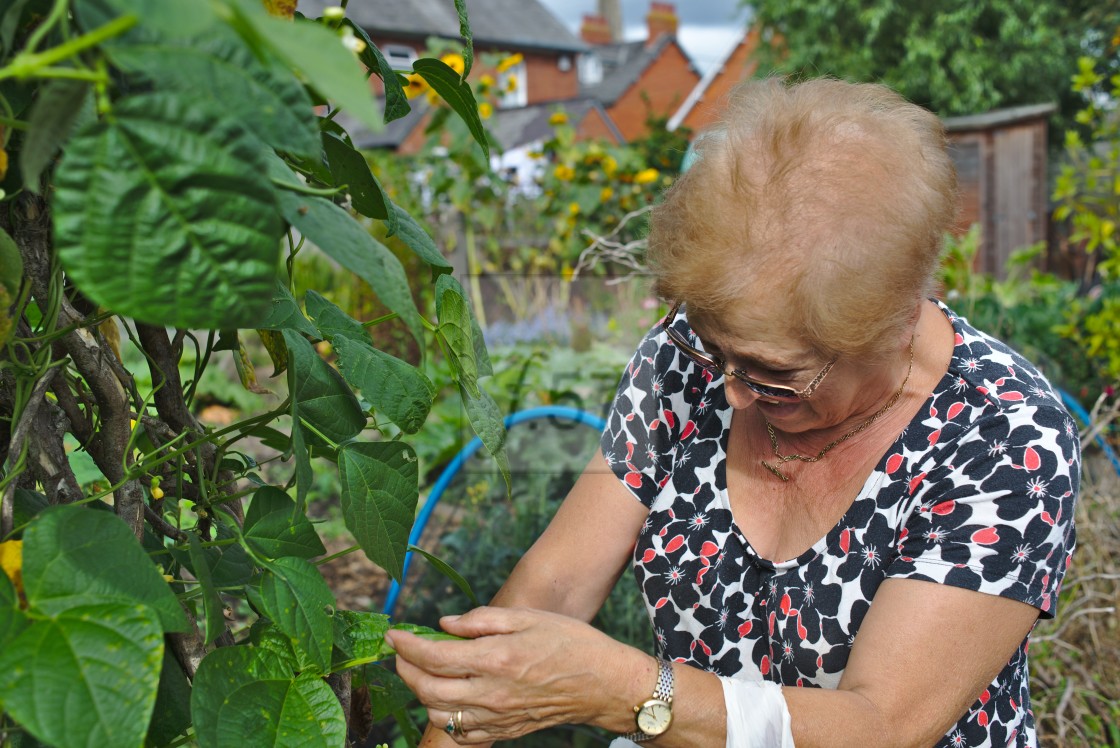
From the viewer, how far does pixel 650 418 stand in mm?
1885

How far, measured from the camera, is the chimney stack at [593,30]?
38031 millimetres

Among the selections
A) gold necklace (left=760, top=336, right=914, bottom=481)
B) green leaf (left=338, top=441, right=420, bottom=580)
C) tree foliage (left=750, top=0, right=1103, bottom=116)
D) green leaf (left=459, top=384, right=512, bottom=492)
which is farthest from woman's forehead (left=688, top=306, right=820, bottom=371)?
tree foliage (left=750, top=0, right=1103, bottom=116)

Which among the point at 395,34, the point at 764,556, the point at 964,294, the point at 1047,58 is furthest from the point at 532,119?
the point at 764,556

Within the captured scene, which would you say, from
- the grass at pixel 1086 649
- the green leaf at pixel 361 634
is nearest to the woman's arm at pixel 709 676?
the green leaf at pixel 361 634

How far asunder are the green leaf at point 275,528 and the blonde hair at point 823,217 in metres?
0.67

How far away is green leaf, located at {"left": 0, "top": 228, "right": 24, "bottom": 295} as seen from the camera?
66 centimetres

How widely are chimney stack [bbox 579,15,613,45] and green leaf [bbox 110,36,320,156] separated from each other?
3919cm

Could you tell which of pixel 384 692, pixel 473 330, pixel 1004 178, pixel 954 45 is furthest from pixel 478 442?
pixel 954 45

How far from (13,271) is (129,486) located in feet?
0.89

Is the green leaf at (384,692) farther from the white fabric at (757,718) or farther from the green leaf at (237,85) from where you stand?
the green leaf at (237,85)

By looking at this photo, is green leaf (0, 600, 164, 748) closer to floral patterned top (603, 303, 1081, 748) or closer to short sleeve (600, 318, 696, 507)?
floral patterned top (603, 303, 1081, 748)

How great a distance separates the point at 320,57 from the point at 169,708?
2.20 feet

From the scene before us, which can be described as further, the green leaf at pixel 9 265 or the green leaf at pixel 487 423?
the green leaf at pixel 487 423

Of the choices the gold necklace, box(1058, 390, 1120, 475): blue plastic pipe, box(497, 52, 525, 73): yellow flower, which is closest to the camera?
the gold necklace
